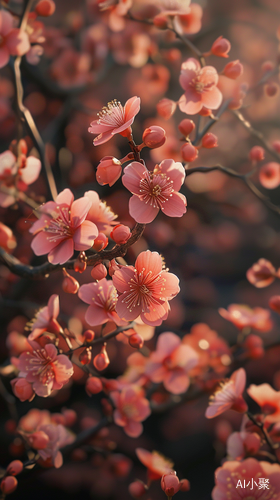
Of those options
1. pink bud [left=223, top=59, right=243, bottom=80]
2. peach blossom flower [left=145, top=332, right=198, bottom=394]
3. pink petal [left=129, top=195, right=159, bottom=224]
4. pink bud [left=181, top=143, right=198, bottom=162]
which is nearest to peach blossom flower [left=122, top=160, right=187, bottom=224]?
pink petal [left=129, top=195, right=159, bottom=224]

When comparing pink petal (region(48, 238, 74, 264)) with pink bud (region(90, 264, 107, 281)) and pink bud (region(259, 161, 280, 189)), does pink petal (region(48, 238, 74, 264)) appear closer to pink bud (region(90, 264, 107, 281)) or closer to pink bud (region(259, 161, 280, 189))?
pink bud (region(90, 264, 107, 281))

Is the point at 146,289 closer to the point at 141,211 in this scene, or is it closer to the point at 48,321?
the point at 141,211

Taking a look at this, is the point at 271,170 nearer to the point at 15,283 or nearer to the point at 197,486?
the point at 15,283

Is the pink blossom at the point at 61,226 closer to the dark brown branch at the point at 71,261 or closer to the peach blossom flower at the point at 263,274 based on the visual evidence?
the dark brown branch at the point at 71,261

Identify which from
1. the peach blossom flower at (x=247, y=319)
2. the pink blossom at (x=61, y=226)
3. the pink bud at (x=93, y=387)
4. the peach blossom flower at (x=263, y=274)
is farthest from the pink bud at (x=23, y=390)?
the peach blossom flower at (x=263, y=274)

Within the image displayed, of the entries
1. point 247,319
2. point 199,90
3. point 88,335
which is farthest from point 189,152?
point 247,319
